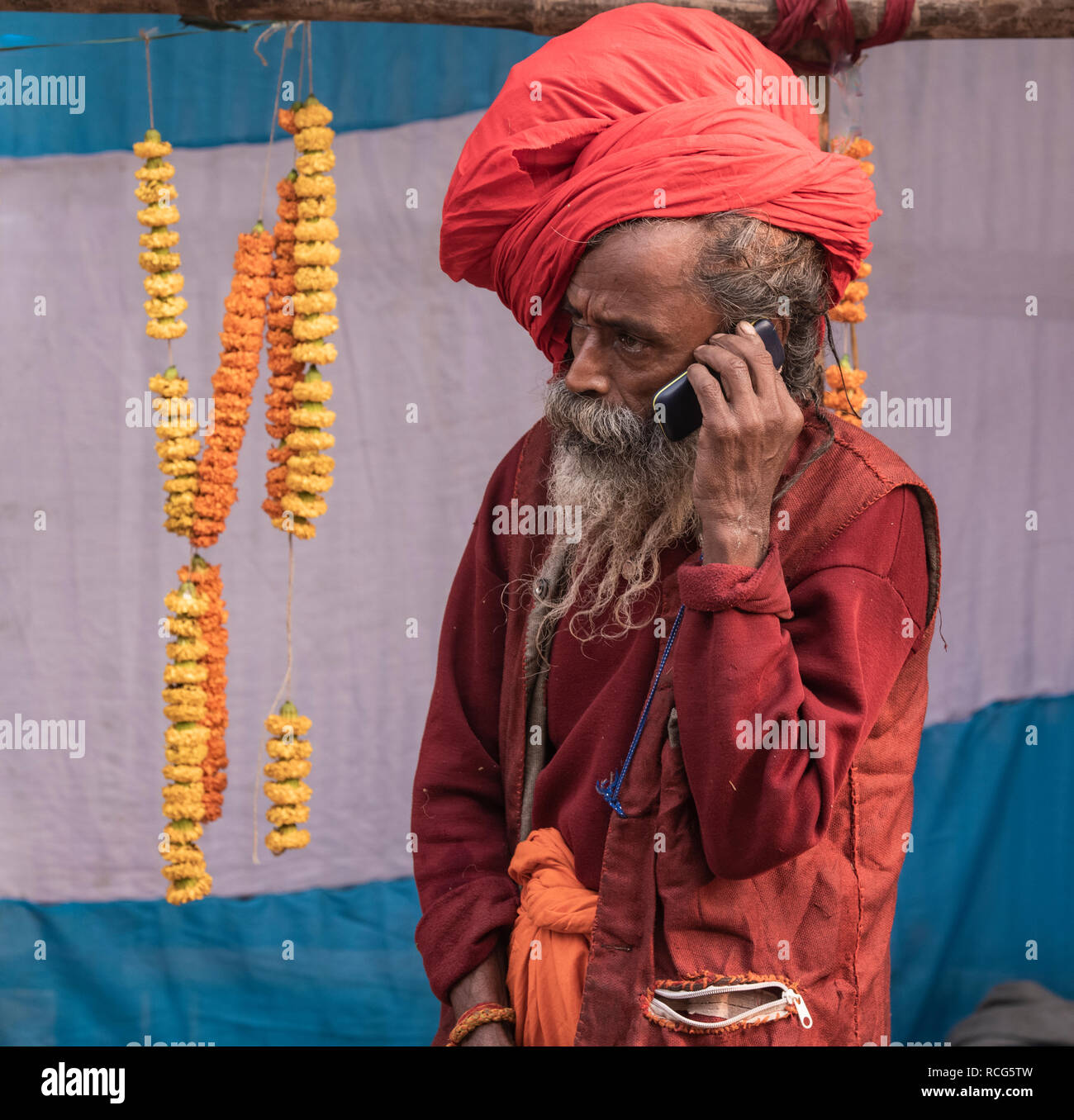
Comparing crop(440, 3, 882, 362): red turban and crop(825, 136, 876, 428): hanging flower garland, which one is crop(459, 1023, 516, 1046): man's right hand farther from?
crop(825, 136, 876, 428): hanging flower garland

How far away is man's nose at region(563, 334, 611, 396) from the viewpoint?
1868 millimetres

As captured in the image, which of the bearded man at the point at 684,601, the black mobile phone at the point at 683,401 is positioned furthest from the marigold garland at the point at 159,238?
the black mobile phone at the point at 683,401

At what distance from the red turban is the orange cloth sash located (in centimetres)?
88

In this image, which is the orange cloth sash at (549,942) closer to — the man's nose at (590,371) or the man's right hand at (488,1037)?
the man's right hand at (488,1037)

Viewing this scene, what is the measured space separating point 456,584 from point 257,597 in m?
1.28

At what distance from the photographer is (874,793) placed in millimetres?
1899

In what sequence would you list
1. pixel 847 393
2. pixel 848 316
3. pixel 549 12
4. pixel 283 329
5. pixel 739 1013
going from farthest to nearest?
pixel 283 329, pixel 848 316, pixel 847 393, pixel 549 12, pixel 739 1013

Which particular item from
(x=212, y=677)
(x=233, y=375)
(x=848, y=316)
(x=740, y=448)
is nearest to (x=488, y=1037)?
(x=740, y=448)

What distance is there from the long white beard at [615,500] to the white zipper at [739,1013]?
0.57 metres

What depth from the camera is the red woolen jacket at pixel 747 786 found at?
1.63 meters

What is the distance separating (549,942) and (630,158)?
127 centimetres

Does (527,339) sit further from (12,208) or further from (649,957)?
(649,957)

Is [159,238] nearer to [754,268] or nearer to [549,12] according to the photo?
[549,12]

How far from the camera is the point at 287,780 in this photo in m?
2.85
